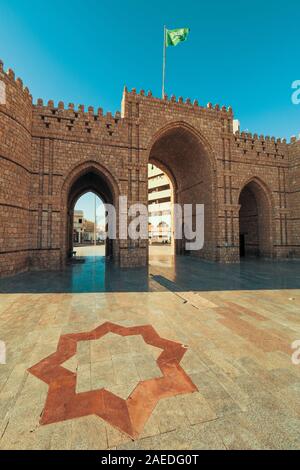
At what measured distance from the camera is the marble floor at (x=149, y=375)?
2.01 meters

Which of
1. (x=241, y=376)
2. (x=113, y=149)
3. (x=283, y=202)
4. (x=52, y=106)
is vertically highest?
(x=52, y=106)

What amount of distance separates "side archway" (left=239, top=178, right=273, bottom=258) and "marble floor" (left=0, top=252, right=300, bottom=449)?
13.4 metres

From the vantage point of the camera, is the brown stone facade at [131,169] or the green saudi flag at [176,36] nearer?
the brown stone facade at [131,169]

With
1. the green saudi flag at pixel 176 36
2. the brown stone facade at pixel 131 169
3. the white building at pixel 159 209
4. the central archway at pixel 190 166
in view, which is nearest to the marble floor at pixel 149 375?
the brown stone facade at pixel 131 169

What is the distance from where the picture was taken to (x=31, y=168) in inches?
479

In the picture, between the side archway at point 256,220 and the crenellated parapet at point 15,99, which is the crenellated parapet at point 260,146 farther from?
the crenellated parapet at point 15,99

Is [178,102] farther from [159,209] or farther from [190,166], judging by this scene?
[159,209]

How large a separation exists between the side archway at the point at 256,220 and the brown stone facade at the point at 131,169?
0.31ft

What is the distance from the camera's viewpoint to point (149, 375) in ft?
9.70

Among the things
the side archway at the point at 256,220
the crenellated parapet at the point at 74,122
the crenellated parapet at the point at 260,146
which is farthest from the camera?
the side archway at the point at 256,220

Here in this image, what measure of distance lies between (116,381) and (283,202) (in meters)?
20.2
